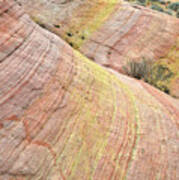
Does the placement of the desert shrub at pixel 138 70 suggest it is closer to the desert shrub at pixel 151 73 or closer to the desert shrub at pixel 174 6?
the desert shrub at pixel 151 73

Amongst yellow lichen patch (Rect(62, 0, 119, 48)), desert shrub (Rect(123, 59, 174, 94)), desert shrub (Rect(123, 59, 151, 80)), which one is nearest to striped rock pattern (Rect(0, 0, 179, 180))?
desert shrub (Rect(123, 59, 174, 94))

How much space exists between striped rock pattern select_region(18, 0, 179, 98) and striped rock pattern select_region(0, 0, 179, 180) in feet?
13.7

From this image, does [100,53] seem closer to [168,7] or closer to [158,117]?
[158,117]

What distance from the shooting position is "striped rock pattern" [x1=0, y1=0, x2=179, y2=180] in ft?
16.9

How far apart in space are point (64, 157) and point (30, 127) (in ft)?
3.08

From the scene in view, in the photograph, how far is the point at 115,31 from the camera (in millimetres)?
13117

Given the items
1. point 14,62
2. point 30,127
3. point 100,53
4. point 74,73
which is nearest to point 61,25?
point 100,53

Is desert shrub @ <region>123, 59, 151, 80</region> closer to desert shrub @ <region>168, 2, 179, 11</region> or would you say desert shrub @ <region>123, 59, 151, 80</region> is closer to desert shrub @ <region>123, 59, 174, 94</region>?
desert shrub @ <region>123, 59, 174, 94</region>

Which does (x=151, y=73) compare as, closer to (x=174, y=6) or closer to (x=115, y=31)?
(x=115, y=31)

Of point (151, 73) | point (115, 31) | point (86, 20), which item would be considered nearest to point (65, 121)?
point (151, 73)

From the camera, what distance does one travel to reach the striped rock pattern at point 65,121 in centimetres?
516

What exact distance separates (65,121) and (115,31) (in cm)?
838

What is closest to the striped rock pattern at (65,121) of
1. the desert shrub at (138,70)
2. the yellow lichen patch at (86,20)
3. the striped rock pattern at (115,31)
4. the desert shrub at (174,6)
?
the desert shrub at (138,70)

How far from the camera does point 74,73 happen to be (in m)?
6.77
